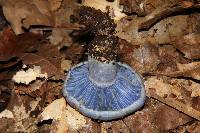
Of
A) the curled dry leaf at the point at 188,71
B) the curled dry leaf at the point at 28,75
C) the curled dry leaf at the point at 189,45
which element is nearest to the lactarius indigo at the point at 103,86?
the curled dry leaf at the point at 28,75

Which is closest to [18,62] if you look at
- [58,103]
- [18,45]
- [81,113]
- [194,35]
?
[18,45]

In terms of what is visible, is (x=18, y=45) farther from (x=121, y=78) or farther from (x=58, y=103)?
(x=121, y=78)

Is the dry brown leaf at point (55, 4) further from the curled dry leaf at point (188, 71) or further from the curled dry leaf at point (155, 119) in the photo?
the curled dry leaf at point (155, 119)

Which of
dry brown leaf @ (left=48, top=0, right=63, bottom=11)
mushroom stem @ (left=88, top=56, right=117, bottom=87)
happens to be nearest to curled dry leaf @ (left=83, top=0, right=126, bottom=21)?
dry brown leaf @ (left=48, top=0, right=63, bottom=11)

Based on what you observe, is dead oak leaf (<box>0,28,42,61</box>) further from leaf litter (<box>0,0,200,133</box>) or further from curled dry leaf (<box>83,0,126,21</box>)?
curled dry leaf (<box>83,0,126,21</box>)

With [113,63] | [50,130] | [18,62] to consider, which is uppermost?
[113,63]

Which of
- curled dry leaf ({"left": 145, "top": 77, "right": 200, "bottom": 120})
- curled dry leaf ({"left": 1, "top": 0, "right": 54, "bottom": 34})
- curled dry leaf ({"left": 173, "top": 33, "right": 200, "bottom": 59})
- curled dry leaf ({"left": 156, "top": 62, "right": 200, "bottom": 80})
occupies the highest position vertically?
curled dry leaf ({"left": 1, "top": 0, "right": 54, "bottom": 34})

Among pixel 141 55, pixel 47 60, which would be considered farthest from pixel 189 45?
pixel 47 60
